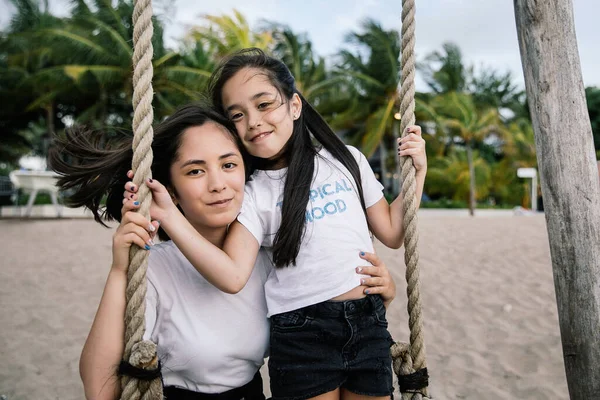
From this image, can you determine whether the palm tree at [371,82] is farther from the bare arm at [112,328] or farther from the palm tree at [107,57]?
the bare arm at [112,328]

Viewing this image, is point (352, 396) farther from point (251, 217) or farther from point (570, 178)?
point (570, 178)

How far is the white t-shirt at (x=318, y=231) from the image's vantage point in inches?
58.8

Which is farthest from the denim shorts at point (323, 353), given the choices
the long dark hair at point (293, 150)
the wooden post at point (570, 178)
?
the wooden post at point (570, 178)

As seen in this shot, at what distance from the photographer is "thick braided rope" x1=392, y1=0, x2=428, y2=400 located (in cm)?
156

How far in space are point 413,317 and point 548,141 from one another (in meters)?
0.72

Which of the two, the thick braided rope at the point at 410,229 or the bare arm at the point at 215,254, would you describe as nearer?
the bare arm at the point at 215,254

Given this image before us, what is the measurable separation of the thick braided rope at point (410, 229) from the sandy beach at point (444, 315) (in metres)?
1.77

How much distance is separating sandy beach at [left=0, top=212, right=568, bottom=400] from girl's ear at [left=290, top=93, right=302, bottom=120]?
214cm

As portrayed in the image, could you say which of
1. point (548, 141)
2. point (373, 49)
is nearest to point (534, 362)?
point (548, 141)

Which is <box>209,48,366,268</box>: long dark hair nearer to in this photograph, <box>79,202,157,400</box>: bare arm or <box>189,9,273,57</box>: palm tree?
<box>79,202,157,400</box>: bare arm

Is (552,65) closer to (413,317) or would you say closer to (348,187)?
(348,187)

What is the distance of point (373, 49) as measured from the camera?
63.0 feet

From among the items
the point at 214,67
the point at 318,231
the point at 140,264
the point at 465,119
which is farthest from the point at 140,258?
the point at 465,119

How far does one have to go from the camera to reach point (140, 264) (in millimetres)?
1213
